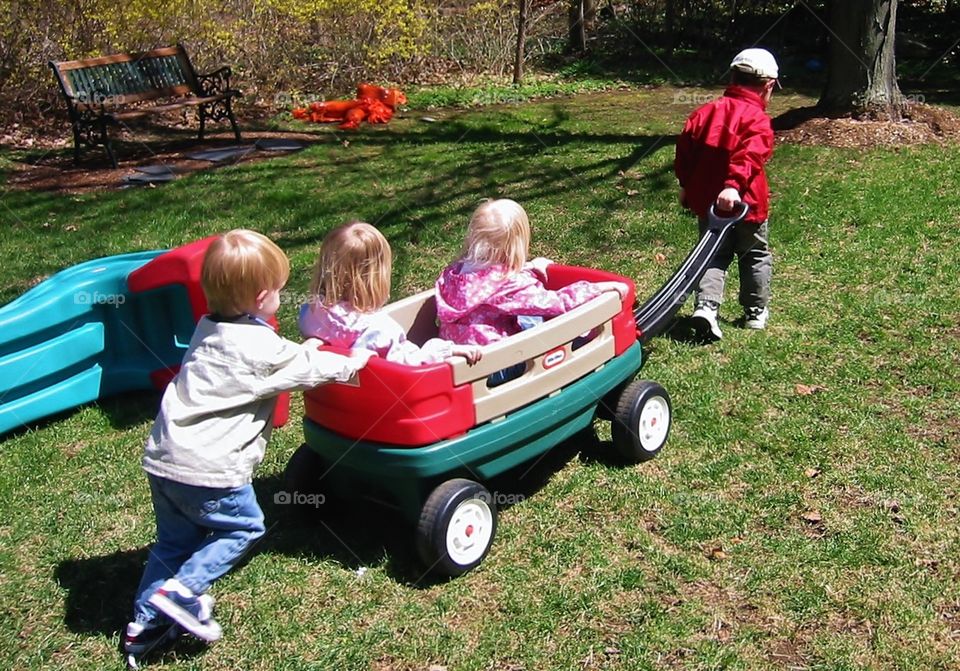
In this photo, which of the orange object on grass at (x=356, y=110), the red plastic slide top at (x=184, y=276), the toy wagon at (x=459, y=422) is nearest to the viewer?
the toy wagon at (x=459, y=422)

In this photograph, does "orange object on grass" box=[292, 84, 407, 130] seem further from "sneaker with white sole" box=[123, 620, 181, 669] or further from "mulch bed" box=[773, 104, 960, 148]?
"sneaker with white sole" box=[123, 620, 181, 669]

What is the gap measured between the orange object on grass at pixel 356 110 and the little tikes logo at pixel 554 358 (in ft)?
25.0

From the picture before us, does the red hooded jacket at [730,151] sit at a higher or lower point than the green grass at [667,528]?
higher

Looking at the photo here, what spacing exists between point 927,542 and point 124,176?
7.72 meters

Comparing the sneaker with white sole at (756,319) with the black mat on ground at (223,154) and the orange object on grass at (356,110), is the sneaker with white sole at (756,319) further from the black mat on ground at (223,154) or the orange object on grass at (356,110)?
the orange object on grass at (356,110)

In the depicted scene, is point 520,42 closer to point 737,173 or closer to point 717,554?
point 737,173

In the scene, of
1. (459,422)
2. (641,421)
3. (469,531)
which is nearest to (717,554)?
(641,421)

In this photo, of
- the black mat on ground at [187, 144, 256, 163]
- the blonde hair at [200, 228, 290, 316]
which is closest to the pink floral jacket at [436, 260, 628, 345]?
the blonde hair at [200, 228, 290, 316]

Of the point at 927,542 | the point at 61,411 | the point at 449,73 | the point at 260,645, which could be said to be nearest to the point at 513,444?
the point at 260,645

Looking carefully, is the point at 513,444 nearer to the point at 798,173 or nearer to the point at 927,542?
the point at 927,542

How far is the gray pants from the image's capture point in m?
5.24

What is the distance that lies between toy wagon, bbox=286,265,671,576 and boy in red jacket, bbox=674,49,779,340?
1413 mm

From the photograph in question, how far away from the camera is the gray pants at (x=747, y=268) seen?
5.24 metres

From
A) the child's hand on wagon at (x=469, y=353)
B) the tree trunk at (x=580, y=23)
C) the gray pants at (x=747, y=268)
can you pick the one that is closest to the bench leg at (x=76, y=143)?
the gray pants at (x=747, y=268)
